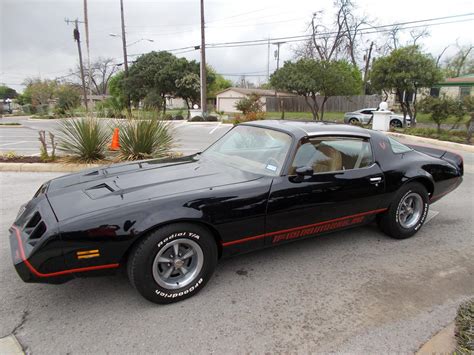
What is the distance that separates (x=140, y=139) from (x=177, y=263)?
534cm

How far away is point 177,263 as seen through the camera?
2619 millimetres

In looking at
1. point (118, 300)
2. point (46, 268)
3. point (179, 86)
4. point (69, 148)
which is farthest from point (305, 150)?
point (179, 86)

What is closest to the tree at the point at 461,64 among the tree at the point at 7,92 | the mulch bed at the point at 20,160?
the mulch bed at the point at 20,160

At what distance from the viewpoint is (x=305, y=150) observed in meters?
3.25

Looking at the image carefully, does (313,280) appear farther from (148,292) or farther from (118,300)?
(118,300)

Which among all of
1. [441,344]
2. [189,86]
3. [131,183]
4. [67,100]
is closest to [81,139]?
[131,183]

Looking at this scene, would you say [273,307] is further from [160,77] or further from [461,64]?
[461,64]

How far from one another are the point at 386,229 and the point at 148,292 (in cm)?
285

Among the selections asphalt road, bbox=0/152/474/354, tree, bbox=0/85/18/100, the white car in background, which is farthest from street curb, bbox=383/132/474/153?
tree, bbox=0/85/18/100

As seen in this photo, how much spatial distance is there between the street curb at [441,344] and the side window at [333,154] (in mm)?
1649

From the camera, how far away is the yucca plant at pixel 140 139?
24.3 feet

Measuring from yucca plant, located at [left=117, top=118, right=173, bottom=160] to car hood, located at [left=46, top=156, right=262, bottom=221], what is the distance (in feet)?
13.0

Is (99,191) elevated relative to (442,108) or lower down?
lower down

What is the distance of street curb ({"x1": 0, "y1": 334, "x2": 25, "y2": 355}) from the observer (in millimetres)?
2135
